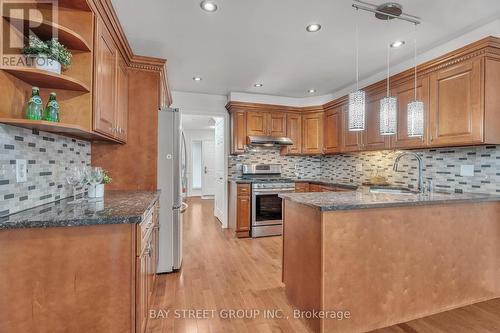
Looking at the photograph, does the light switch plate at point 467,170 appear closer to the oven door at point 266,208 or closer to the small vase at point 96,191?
the oven door at point 266,208

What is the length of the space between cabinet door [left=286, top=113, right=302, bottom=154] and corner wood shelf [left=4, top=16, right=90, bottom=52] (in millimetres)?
3463

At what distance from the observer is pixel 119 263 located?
1.30 meters

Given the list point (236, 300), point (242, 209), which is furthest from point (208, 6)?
point (242, 209)

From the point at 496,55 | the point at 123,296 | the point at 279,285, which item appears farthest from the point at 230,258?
the point at 496,55

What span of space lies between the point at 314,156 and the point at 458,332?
3.54 metres

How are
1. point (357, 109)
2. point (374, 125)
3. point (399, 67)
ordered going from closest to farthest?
1. point (357, 109)
2. point (399, 67)
3. point (374, 125)

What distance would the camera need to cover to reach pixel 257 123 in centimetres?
441

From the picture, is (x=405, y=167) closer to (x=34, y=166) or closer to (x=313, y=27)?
(x=313, y=27)

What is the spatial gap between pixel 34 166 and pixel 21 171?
16cm

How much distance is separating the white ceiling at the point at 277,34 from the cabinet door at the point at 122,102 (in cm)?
39

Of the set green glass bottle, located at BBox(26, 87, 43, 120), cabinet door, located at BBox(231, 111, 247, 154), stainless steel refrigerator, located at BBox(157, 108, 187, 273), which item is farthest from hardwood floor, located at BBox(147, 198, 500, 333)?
cabinet door, located at BBox(231, 111, 247, 154)

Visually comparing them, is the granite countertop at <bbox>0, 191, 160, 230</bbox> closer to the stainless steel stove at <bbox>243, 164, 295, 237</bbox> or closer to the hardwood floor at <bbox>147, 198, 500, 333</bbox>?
the hardwood floor at <bbox>147, 198, 500, 333</bbox>

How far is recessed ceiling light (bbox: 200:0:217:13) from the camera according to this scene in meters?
1.98

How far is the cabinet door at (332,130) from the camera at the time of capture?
13.6 ft
